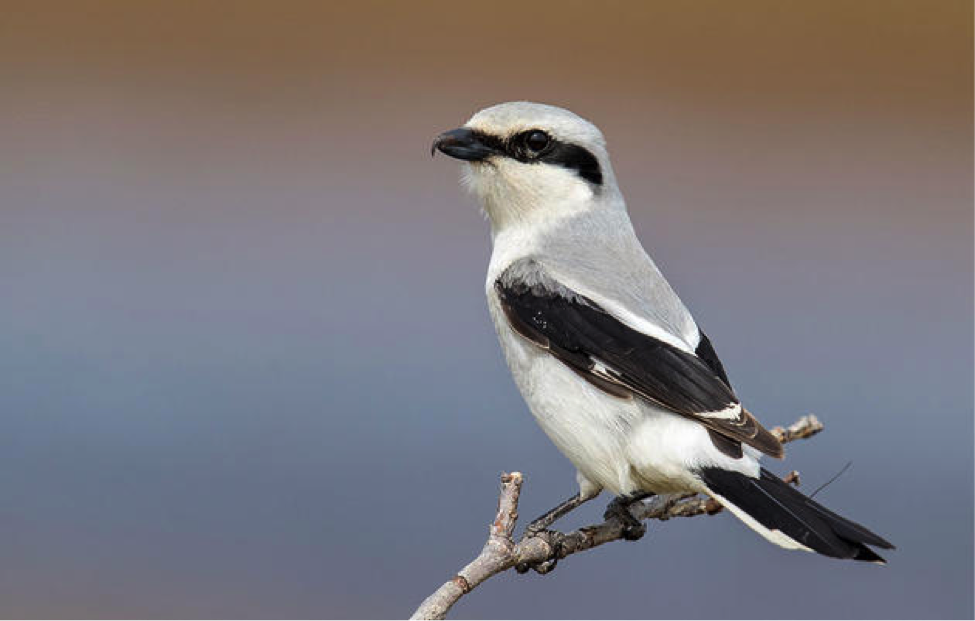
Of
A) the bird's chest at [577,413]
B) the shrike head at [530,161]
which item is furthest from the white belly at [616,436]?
the shrike head at [530,161]

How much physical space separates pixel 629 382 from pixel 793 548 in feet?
1.04

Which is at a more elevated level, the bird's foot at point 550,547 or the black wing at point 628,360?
the black wing at point 628,360

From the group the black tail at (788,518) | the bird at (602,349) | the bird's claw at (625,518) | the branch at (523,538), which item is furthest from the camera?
the bird's claw at (625,518)

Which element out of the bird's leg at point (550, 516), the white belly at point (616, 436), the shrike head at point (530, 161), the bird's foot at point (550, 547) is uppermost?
the shrike head at point (530, 161)

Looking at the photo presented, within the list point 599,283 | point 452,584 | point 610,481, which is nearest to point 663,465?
point 610,481

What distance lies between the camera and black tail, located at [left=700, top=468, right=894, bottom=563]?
1.26m

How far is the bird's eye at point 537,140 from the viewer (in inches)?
68.6

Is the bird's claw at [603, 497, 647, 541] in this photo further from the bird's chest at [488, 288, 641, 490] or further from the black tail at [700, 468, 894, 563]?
the black tail at [700, 468, 894, 563]

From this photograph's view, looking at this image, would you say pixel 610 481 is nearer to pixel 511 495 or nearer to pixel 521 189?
pixel 511 495

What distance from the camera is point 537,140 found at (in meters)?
1.75

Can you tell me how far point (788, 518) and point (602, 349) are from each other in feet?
1.13

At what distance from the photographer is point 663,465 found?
1452 mm

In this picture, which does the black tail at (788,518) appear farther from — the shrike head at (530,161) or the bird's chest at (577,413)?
the shrike head at (530,161)

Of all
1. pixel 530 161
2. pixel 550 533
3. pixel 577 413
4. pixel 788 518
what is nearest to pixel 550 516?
pixel 550 533
